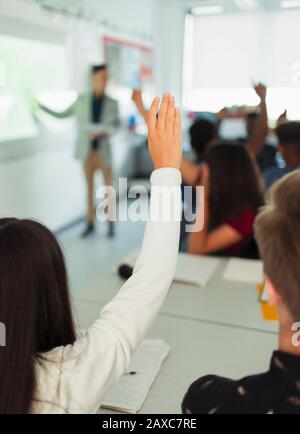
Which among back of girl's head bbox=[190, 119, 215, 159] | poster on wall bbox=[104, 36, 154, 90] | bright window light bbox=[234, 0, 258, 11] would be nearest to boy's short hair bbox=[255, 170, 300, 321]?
bright window light bbox=[234, 0, 258, 11]

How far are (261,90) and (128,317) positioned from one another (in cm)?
94

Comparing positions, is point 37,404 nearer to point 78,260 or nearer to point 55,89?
point 78,260

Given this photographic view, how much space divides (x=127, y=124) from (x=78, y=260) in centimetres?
225

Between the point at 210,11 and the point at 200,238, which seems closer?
the point at 210,11

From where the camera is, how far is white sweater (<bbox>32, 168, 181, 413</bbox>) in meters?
0.59

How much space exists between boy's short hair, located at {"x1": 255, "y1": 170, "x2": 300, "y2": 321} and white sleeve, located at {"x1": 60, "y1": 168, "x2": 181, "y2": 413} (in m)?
0.14

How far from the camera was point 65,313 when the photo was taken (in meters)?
0.66

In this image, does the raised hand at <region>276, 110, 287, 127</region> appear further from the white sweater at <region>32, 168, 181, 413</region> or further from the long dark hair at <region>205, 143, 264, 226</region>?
the white sweater at <region>32, 168, 181, 413</region>

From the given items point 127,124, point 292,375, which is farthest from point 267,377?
point 127,124

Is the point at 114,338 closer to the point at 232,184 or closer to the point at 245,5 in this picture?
the point at 232,184

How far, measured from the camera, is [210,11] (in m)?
1.63

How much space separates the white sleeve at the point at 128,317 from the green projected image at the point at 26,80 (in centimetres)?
223

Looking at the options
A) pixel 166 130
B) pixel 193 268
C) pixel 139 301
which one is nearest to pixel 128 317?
pixel 139 301

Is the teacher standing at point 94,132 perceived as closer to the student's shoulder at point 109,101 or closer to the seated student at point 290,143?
the student's shoulder at point 109,101
